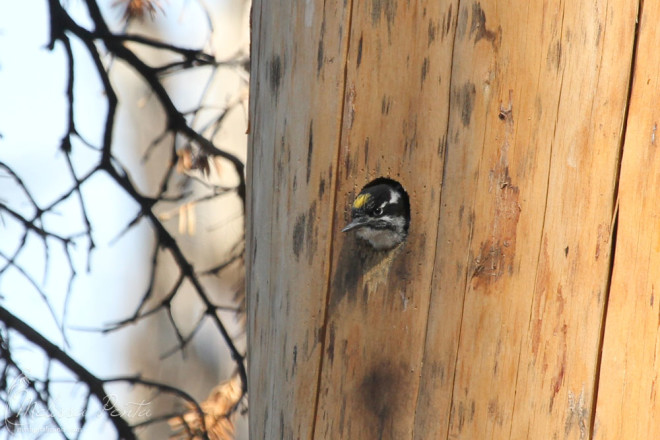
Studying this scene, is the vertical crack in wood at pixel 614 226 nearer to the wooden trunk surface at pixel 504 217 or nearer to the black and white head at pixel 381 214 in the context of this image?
the wooden trunk surface at pixel 504 217

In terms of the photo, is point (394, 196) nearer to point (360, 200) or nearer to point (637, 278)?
point (360, 200)

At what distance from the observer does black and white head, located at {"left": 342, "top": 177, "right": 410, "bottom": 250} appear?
1076 mm

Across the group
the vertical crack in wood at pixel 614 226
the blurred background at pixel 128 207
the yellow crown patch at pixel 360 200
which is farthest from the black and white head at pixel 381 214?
the blurred background at pixel 128 207

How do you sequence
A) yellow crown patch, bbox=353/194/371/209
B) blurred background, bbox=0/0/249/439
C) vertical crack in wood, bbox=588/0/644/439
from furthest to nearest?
blurred background, bbox=0/0/249/439, yellow crown patch, bbox=353/194/371/209, vertical crack in wood, bbox=588/0/644/439

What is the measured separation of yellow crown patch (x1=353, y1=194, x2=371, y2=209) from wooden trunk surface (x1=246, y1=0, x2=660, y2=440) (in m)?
0.02

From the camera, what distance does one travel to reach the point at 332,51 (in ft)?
3.65

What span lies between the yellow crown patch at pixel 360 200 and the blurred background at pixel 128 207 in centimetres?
102

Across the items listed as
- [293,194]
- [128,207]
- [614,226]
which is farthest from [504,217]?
[128,207]

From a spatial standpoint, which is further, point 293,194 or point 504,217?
point 293,194

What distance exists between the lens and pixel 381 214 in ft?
3.57

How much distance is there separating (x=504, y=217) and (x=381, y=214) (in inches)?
7.6

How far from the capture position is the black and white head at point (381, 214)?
1.08m

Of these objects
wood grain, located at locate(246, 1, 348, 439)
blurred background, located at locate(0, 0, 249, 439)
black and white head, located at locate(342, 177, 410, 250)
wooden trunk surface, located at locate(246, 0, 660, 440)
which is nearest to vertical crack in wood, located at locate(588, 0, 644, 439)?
wooden trunk surface, located at locate(246, 0, 660, 440)

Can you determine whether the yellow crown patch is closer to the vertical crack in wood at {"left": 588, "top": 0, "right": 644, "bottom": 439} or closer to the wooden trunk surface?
the wooden trunk surface
